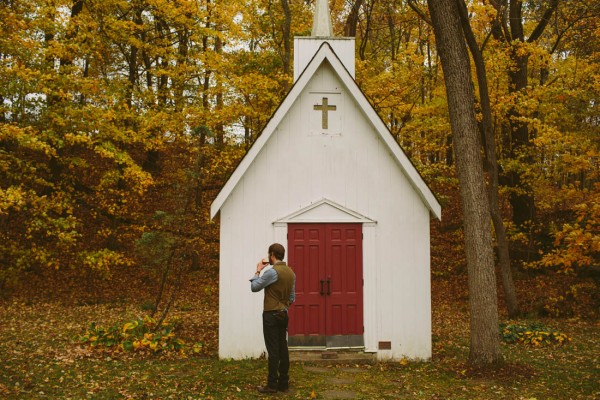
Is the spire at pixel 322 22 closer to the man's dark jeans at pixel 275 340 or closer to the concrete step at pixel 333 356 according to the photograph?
the concrete step at pixel 333 356

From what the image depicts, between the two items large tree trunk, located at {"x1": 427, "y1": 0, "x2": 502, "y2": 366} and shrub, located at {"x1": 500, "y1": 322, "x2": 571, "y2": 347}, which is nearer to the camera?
large tree trunk, located at {"x1": 427, "y1": 0, "x2": 502, "y2": 366}

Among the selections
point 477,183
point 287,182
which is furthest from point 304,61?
point 477,183

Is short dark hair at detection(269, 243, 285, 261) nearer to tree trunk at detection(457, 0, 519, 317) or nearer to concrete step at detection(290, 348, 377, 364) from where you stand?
concrete step at detection(290, 348, 377, 364)

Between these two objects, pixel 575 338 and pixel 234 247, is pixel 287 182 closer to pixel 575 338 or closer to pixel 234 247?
pixel 234 247

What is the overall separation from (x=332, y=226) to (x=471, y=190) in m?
2.82

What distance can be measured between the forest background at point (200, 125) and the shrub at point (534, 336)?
76.5 inches

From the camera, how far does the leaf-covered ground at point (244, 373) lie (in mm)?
8203

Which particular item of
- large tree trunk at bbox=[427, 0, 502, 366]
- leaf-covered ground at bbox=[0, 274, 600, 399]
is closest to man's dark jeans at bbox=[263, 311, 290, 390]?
leaf-covered ground at bbox=[0, 274, 600, 399]

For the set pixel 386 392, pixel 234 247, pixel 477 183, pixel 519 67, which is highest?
pixel 519 67

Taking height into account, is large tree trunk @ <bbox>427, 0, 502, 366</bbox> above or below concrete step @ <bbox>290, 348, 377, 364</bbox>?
above

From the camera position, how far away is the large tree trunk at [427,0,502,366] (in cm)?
977

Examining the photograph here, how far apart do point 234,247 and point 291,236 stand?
3.82 ft

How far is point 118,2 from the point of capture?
18484 millimetres

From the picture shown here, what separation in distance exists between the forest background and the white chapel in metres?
1.92
